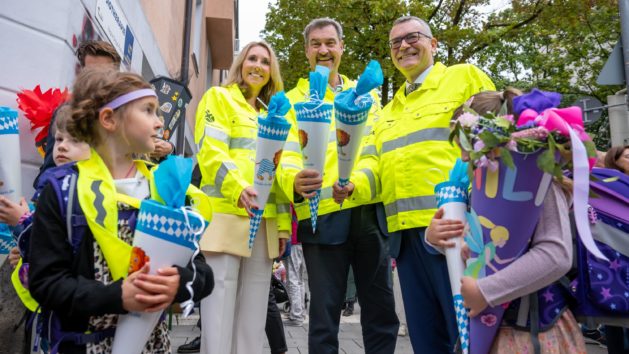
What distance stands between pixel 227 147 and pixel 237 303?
3.05ft

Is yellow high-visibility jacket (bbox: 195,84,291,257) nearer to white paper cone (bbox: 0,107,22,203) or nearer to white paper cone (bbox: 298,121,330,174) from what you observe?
white paper cone (bbox: 298,121,330,174)

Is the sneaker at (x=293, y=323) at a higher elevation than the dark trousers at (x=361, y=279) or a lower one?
lower

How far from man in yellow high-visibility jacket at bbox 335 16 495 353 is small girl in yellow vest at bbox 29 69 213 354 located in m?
1.25

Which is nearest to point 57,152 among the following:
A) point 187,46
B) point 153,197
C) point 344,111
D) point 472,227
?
point 153,197

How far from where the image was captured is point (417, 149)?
2.99m

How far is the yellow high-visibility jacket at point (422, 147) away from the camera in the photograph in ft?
9.62

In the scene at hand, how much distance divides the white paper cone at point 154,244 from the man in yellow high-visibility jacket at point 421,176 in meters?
1.38

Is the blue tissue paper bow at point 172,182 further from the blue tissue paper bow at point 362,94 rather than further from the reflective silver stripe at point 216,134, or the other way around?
the reflective silver stripe at point 216,134

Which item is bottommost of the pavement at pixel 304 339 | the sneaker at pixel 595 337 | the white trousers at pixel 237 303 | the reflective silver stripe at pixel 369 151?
the sneaker at pixel 595 337

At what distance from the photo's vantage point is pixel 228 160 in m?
3.25

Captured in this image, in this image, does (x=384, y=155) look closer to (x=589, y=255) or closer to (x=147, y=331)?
(x=589, y=255)

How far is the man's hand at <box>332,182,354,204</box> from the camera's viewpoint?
9.97 feet

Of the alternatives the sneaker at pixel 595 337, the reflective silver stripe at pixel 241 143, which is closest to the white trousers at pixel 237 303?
the reflective silver stripe at pixel 241 143

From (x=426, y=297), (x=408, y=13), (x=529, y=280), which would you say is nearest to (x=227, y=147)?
(x=426, y=297)
